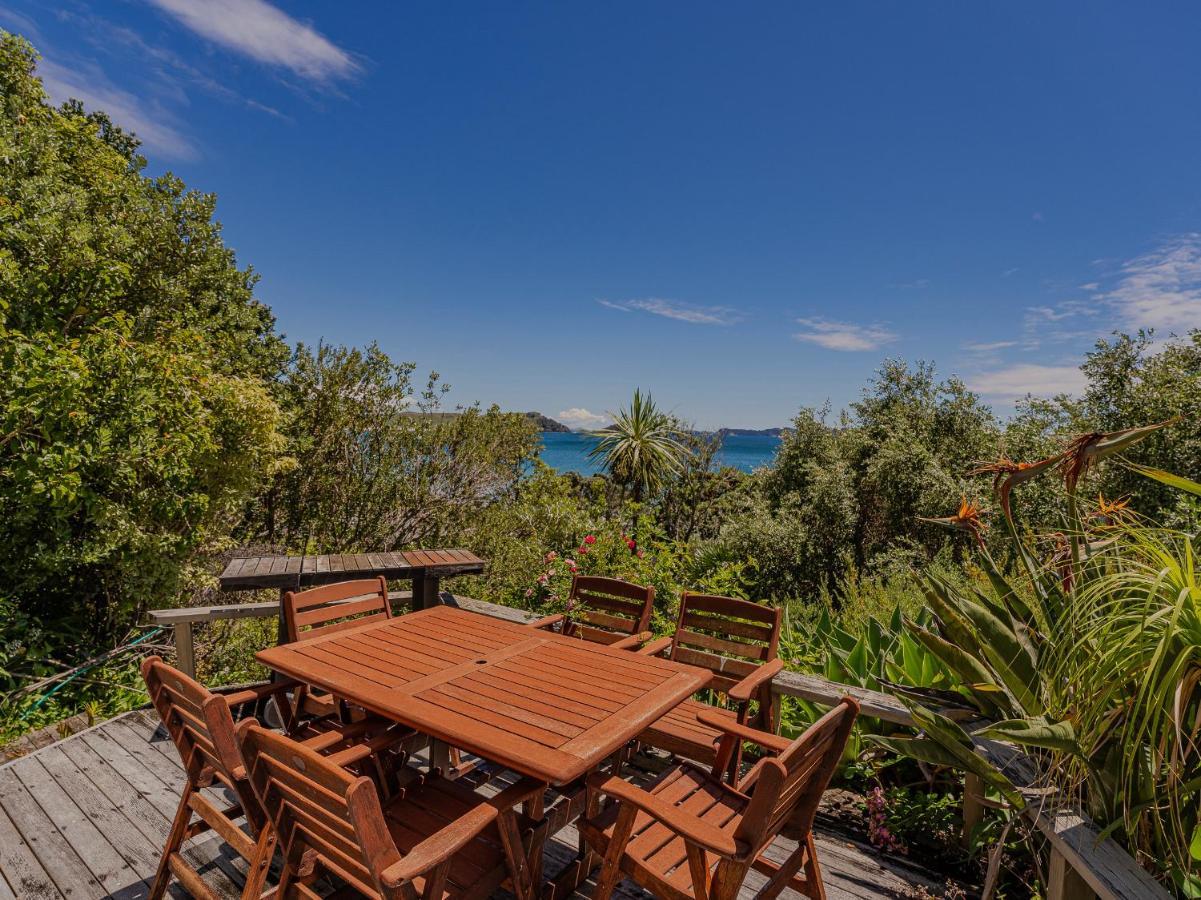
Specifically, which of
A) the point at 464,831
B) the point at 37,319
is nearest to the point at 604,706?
the point at 464,831

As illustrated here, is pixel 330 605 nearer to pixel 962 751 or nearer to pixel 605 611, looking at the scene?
pixel 605 611

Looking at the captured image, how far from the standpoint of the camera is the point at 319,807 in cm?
146

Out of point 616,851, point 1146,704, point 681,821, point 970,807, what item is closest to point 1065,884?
point 1146,704

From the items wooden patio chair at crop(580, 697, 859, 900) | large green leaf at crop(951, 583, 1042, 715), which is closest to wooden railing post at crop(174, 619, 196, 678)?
wooden patio chair at crop(580, 697, 859, 900)

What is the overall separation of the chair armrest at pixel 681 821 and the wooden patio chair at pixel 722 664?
A: 30.2 inches

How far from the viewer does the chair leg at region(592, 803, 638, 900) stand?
5.56 ft

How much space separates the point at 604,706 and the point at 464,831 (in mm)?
669

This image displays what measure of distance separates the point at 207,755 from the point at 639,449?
1326cm

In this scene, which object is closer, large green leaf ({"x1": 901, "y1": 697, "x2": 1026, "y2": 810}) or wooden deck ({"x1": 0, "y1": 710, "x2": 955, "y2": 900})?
large green leaf ({"x1": 901, "y1": 697, "x2": 1026, "y2": 810})

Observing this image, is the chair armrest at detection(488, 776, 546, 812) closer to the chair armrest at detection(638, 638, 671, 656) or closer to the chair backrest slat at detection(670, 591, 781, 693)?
the chair armrest at detection(638, 638, 671, 656)

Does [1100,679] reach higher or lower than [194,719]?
higher

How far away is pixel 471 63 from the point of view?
10.2 m

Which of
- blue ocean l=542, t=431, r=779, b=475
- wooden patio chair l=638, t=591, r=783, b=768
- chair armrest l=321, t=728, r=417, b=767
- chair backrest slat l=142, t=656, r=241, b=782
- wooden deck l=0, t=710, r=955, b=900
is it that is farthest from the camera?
blue ocean l=542, t=431, r=779, b=475

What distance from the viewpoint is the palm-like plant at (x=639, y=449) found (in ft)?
48.8
